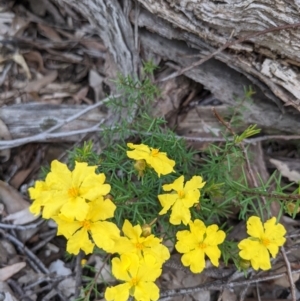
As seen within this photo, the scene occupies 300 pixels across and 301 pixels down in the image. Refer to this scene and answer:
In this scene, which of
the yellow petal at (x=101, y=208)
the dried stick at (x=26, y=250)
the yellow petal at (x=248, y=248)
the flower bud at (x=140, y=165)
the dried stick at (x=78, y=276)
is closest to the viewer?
the yellow petal at (x=101, y=208)

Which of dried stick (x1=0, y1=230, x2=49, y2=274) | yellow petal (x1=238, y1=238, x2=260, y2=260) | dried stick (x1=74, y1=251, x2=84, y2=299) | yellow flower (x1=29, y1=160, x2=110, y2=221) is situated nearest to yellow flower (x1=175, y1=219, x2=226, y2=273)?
yellow petal (x1=238, y1=238, x2=260, y2=260)

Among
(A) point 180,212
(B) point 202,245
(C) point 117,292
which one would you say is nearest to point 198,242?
(B) point 202,245

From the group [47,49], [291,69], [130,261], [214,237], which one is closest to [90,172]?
[130,261]

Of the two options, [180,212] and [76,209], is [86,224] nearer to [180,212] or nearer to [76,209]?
[76,209]

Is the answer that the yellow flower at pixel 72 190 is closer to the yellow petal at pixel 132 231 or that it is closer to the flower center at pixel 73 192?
the flower center at pixel 73 192

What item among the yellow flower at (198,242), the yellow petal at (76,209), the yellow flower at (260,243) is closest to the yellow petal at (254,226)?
the yellow flower at (260,243)

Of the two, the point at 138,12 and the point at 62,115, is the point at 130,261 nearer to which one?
the point at 62,115

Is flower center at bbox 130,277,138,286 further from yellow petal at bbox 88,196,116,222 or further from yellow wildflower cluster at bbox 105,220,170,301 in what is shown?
yellow petal at bbox 88,196,116,222
